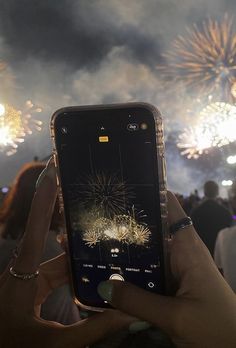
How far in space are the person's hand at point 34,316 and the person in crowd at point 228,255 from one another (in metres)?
1.57

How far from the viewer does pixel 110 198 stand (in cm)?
134

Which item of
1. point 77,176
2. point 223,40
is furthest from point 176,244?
point 223,40

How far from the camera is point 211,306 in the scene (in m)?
1.01

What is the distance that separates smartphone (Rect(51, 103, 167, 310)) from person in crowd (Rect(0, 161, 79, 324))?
0.96 meters

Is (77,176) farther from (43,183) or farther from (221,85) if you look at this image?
(221,85)

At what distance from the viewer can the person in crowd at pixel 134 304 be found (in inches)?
39.8

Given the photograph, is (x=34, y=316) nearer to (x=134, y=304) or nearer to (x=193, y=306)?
(x=134, y=304)

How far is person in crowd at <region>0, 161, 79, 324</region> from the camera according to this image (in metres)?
2.31

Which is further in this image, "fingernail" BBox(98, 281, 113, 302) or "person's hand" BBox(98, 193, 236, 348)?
"fingernail" BBox(98, 281, 113, 302)

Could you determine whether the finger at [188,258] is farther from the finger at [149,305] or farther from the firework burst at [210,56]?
the firework burst at [210,56]

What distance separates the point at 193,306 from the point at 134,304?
17cm

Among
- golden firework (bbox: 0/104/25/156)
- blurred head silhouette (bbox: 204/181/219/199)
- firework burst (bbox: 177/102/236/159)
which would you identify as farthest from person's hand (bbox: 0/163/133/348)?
firework burst (bbox: 177/102/236/159)

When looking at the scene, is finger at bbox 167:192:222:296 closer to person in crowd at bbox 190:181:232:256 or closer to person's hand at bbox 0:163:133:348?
person's hand at bbox 0:163:133:348

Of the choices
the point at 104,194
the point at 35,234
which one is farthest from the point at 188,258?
the point at 35,234
